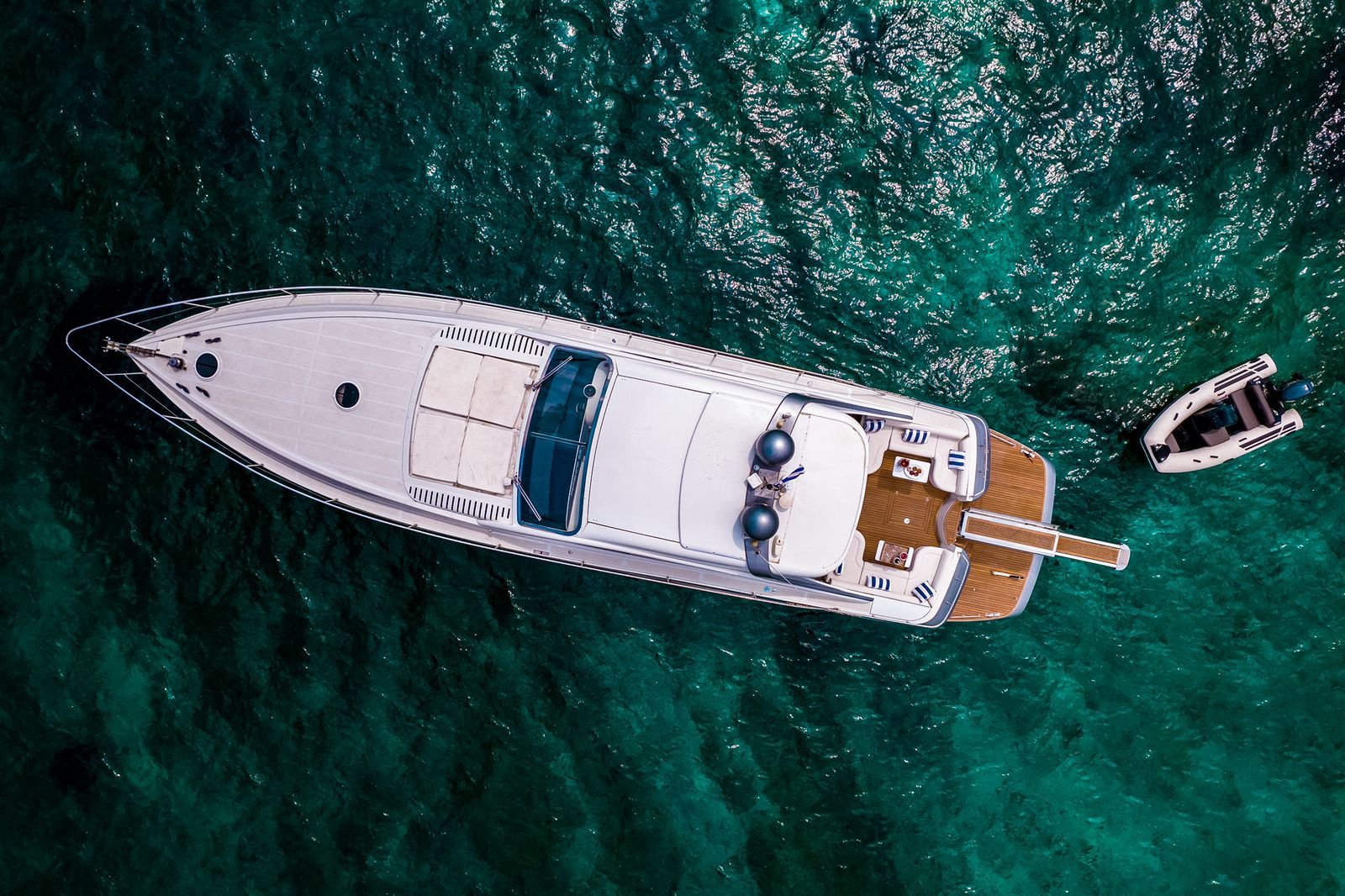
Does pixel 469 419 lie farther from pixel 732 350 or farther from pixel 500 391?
pixel 732 350

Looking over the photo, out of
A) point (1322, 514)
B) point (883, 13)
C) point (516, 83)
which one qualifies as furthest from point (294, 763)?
point (1322, 514)

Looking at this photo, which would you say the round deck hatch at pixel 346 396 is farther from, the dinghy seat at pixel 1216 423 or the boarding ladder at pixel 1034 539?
the dinghy seat at pixel 1216 423

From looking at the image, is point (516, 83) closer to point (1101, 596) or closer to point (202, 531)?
point (202, 531)

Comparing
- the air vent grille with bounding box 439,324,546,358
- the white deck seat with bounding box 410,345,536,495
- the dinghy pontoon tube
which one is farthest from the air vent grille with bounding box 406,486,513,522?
the dinghy pontoon tube

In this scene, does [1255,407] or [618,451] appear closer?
[618,451]

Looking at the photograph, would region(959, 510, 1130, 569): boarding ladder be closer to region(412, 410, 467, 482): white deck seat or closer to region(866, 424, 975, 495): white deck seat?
region(866, 424, 975, 495): white deck seat

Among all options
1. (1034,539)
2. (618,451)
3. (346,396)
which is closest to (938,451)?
(1034,539)
